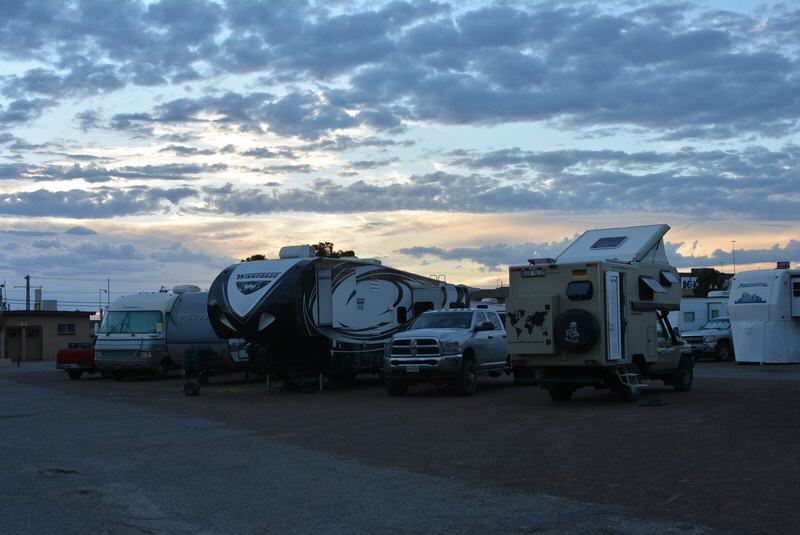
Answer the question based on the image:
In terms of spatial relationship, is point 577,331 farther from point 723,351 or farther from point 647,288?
point 723,351

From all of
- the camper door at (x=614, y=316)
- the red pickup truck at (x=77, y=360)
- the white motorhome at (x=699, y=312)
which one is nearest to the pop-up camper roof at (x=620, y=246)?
the camper door at (x=614, y=316)

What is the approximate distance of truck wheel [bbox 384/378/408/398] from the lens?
68.9ft

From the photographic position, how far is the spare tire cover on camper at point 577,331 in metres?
17.1

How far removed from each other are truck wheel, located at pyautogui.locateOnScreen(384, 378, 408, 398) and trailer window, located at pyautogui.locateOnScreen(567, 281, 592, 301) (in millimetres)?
5120

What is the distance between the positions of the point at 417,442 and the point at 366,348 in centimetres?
1130

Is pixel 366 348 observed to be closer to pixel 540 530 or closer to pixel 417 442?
pixel 417 442

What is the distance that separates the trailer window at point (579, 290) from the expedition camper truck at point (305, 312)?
7108 mm

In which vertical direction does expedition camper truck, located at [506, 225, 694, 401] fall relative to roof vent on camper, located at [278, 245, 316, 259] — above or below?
below

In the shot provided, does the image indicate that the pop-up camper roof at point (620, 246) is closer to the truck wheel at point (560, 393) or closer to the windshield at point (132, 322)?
the truck wheel at point (560, 393)

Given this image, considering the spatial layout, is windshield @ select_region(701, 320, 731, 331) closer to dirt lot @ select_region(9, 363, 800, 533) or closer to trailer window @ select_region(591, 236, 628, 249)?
dirt lot @ select_region(9, 363, 800, 533)

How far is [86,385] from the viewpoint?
27.4m

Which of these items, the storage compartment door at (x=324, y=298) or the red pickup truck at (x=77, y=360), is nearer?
the storage compartment door at (x=324, y=298)

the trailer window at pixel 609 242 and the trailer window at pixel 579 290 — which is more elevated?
the trailer window at pixel 609 242

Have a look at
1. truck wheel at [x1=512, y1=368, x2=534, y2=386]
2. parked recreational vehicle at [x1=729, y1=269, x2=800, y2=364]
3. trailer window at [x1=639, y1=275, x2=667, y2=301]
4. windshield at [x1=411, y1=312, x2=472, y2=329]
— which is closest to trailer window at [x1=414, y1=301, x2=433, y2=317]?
windshield at [x1=411, y1=312, x2=472, y2=329]
